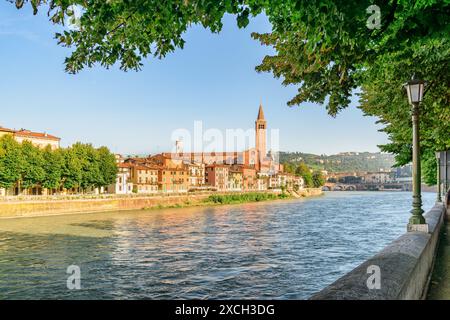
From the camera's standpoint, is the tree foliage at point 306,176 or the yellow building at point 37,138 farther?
the tree foliage at point 306,176

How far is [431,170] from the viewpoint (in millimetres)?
32531

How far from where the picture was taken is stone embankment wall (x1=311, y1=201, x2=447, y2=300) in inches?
148

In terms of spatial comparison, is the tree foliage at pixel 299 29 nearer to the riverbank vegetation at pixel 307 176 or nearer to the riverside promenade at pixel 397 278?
the riverside promenade at pixel 397 278

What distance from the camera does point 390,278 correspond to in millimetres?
4301

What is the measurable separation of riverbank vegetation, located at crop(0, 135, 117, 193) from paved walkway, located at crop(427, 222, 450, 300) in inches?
2157

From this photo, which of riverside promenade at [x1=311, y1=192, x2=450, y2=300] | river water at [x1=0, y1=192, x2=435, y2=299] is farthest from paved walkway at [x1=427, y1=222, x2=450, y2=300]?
river water at [x1=0, y1=192, x2=435, y2=299]

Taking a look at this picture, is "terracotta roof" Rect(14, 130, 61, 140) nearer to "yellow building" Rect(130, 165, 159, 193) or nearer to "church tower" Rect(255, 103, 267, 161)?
"yellow building" Rect(130, 165, 159, 193)

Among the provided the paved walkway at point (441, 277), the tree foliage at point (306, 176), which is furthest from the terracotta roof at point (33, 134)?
the tree foliage at point (306, 176)

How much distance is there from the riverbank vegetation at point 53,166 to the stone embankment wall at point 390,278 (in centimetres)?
5623

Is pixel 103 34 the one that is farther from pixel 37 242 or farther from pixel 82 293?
pixel 37 242

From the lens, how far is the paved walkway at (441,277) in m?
5.88

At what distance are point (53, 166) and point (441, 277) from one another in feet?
195

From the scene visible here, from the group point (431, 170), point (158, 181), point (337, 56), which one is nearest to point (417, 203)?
point (337, 56)
